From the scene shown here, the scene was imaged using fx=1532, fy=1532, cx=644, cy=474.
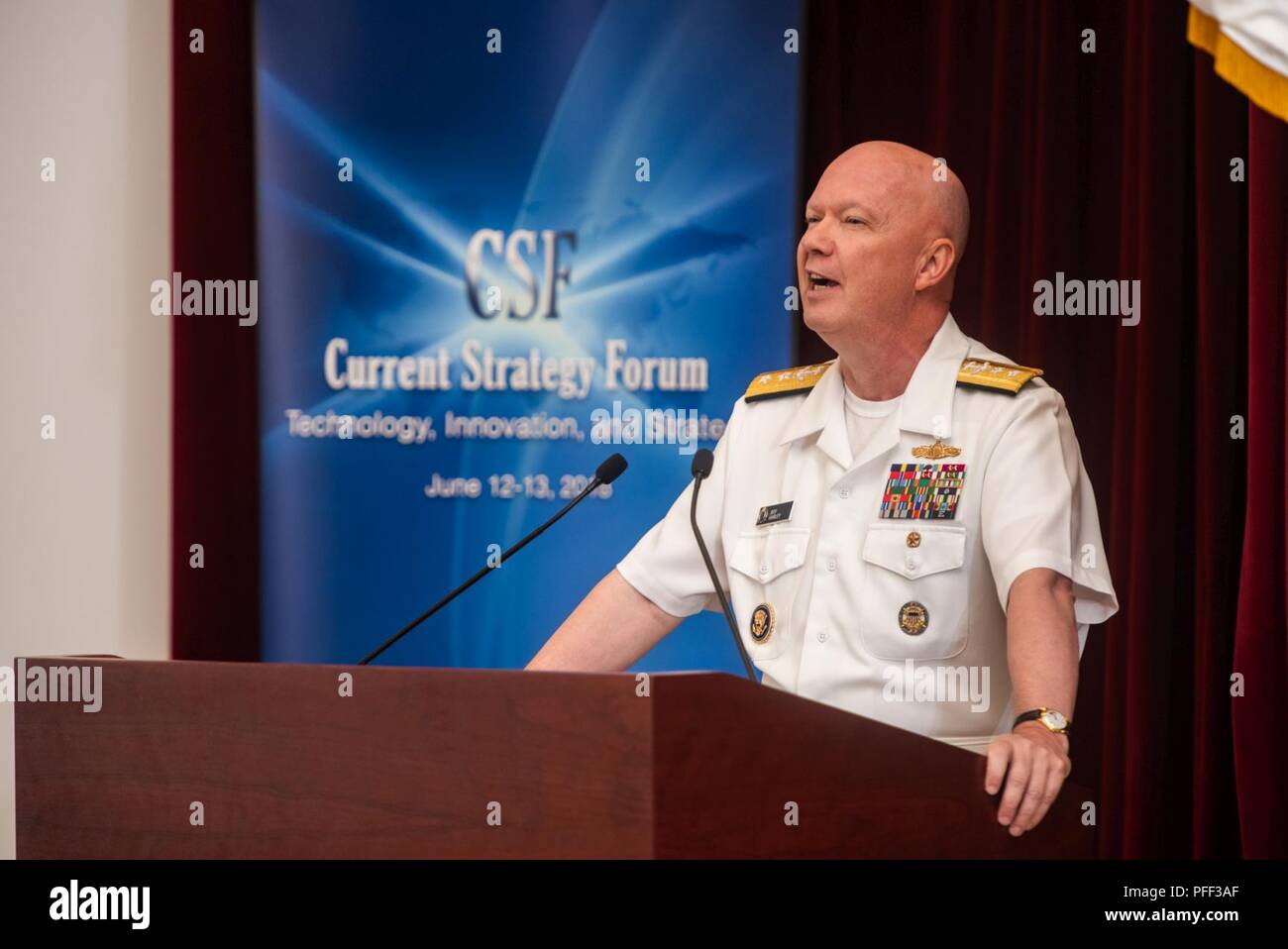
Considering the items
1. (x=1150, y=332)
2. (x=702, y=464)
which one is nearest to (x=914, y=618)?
(x=702, y=464)

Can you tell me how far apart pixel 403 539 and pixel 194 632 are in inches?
21.7

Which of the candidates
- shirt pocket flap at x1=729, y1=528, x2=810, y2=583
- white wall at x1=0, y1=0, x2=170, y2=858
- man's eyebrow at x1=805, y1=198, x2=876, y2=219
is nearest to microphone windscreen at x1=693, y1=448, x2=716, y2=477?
shirt pocket flap at x1=729, y1=528, x2=810, y2=583

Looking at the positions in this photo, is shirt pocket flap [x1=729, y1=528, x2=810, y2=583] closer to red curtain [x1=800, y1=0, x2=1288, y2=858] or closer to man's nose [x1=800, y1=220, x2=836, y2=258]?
man's nose [x1=800, y1=220, x2=836, y2=258]

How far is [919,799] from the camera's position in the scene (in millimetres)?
1635

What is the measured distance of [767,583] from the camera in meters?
2.57

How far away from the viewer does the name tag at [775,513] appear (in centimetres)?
260

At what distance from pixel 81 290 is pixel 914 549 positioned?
7.44ft

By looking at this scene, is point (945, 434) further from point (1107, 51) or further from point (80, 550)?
point (80, 550)

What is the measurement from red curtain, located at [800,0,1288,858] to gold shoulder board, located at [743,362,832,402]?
528mm

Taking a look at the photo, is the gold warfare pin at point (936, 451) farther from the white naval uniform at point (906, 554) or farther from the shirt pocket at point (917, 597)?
the shirt pocket at point (917, 597)

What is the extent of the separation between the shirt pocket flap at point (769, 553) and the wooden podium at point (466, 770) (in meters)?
0.87

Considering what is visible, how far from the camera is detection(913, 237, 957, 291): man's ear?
260 cm

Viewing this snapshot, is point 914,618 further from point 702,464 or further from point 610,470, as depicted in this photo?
point 610,470
